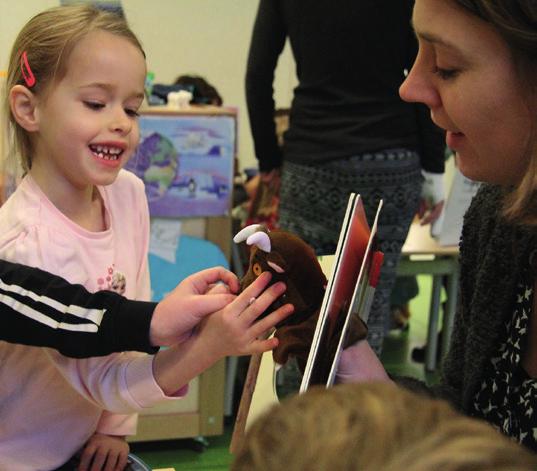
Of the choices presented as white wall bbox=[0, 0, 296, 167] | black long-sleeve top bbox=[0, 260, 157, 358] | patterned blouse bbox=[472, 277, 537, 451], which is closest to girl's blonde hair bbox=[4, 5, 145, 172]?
black long-sleeve top bbox=[0, 260, 157, 358]

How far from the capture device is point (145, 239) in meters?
1.37

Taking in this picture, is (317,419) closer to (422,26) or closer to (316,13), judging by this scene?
(422,26)

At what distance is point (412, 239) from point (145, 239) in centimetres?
195

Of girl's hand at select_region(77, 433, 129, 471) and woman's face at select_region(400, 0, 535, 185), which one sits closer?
woman's face at select_region(400, 0, 535, 185)

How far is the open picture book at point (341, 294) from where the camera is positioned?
826 mm

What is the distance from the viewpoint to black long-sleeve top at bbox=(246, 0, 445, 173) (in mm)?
1909

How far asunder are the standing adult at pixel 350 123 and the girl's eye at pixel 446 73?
3.29 feet

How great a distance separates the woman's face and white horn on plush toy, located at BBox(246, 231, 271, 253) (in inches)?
9.6

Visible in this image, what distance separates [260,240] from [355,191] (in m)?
1.07

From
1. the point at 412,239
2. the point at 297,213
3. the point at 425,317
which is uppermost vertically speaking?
the point at 297,213

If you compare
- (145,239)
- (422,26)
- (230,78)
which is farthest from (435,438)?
(230,78)

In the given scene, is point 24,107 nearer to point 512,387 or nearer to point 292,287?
point 292,287

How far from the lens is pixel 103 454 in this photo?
126 cm

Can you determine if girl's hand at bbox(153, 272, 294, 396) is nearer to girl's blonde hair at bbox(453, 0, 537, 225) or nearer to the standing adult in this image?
girl's blonde hair at bbox(453, 0, 537, 225)
